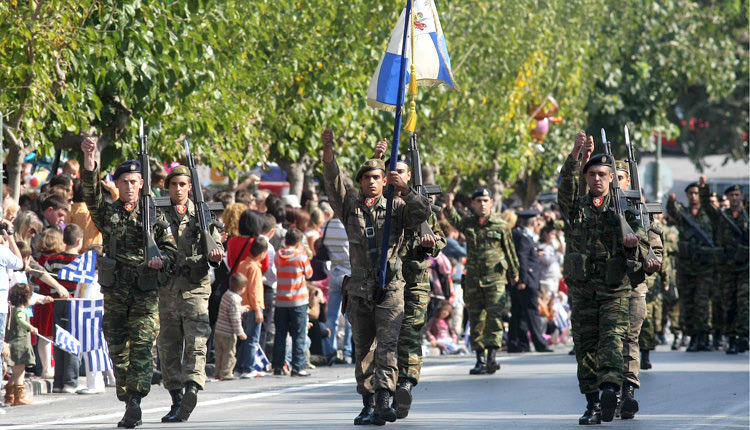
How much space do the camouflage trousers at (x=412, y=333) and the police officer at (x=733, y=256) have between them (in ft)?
27.8

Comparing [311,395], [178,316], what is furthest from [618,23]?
[178,316]

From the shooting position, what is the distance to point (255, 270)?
1443 cm

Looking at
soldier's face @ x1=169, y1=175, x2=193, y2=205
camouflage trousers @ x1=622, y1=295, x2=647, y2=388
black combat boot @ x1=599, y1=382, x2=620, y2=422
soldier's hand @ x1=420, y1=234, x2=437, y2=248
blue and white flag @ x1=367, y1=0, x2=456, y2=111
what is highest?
blue and white flag @ x1=367, y1=0, x2=456, y2=111

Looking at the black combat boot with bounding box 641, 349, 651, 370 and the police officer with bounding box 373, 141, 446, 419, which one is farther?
the black combat boot with bounding box 641, 349, 651, 370

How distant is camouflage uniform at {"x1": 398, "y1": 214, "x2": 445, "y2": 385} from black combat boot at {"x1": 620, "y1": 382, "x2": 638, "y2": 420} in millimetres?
1581

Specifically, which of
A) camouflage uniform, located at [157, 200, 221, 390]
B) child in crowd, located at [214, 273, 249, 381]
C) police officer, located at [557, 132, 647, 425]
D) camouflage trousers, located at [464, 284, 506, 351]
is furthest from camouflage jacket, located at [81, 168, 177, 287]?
camouflage trousers, located at [464, 284, 506, 351]

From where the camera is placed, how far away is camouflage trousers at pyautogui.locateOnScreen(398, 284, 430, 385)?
34.4ft

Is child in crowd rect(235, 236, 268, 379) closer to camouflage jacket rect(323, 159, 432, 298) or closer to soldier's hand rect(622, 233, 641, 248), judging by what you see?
camouflage jacket rect(323, 159, 432, 298)

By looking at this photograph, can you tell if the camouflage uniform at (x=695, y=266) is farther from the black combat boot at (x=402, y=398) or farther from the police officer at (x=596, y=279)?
the black combat boot at (x=402, y=398)

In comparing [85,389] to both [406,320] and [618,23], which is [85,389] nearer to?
[406,320]

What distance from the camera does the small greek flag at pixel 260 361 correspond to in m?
14.8

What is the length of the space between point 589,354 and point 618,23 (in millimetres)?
23165

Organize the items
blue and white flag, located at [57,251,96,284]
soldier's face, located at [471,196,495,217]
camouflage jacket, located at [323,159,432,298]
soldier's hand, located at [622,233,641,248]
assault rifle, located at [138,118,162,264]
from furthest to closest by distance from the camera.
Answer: soldier's face, located at [471,196,495,217], blue and white flag, located at [57,251,96,284], camouflage jacket, located at [323,159,432,298], soldier's hand, located at [622,233,641,248], assault rifle, located at [138,118,162,264]

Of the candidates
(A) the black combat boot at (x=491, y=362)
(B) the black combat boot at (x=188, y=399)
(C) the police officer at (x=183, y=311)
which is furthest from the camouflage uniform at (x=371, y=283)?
(A) the black combat boot at (x=491, y=362)
